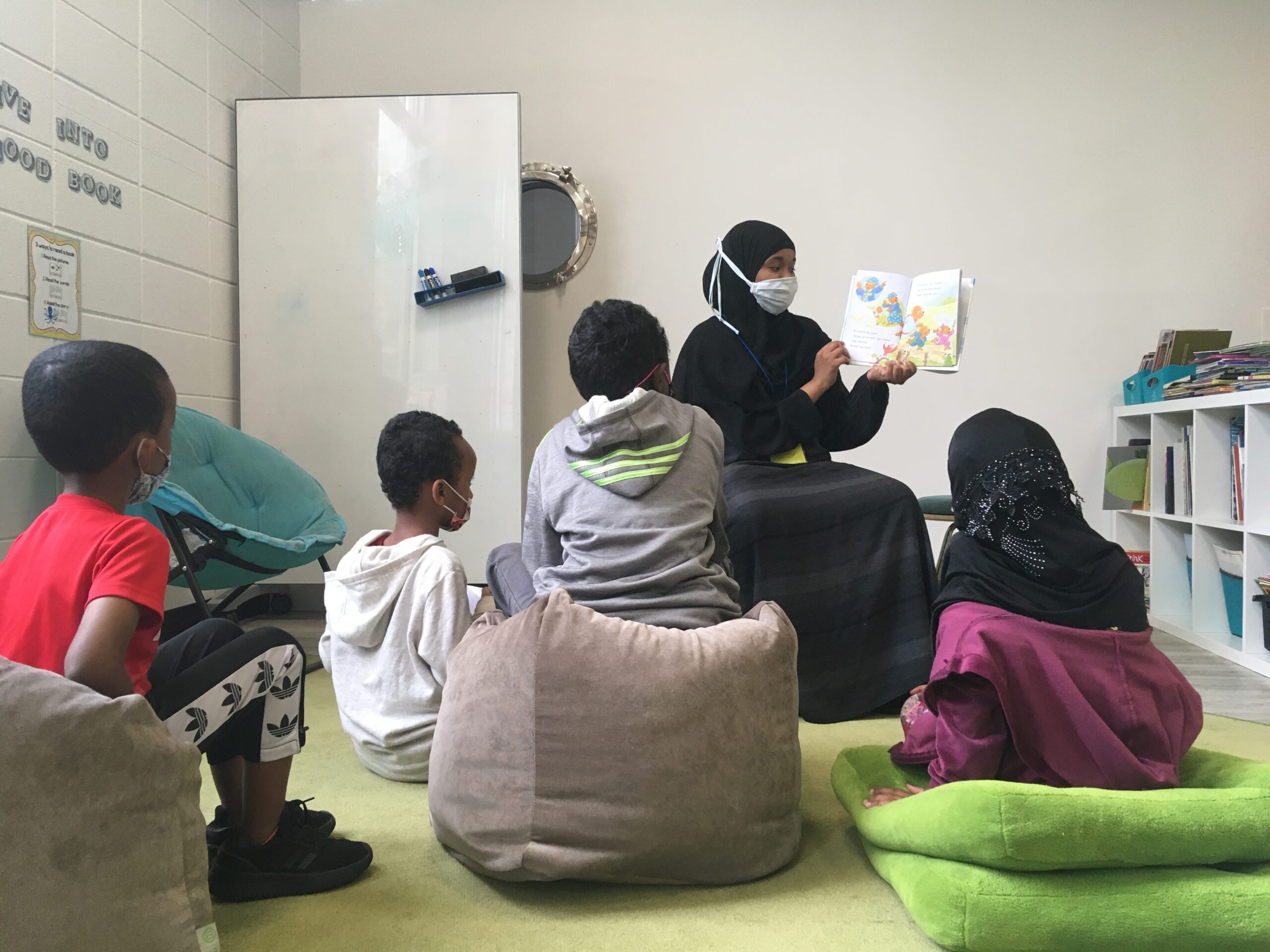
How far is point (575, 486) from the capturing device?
1.56m

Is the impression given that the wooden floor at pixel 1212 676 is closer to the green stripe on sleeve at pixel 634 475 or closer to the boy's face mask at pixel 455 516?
the boy's face mask at pixel 455 516

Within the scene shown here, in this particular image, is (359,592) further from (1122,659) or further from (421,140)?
(421,140)

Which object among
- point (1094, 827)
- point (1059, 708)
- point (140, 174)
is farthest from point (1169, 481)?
point (140, 174)

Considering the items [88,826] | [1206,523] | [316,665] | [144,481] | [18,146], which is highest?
[18,146]

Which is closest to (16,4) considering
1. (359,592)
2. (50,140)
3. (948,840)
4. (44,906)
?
(50,140)

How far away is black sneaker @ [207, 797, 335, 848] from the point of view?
1.38 m

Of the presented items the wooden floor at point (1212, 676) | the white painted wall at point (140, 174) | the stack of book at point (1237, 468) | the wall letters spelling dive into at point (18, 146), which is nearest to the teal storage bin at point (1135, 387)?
the stack of book at point (1237, 468)

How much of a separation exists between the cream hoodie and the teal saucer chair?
85cm

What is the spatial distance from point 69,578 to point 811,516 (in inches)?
65.3

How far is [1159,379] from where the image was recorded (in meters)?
3.57

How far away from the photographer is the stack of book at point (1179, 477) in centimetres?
337

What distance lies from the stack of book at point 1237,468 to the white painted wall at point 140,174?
3605mm

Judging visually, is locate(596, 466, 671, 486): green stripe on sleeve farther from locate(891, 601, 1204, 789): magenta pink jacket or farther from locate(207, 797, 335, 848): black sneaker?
locate(207, 797, 335, 848): black sneaker

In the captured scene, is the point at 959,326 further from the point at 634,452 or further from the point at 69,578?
the point at 69,578
